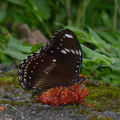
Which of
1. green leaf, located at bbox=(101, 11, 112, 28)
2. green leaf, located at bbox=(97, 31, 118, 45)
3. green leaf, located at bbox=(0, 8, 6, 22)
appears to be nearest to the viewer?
green leaf, located at bbox=(97, 31, 118, 45)

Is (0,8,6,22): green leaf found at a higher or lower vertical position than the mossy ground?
lower

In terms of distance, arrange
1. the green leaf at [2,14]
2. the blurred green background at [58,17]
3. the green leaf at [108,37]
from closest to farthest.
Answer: the blurred green background at [58,17], the green leaf at [108,37], the green leaf at [2,14]

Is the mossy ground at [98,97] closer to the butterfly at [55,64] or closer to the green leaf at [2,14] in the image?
the butterfly at [55,64]

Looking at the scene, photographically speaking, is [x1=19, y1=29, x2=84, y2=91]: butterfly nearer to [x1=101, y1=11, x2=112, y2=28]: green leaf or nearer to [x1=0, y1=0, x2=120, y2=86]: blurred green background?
[x1=0, y1=0, x2=120, y2=86]: blurred green background

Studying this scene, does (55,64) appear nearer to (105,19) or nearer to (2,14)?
(2,14)

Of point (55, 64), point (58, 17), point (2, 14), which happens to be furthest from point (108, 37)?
point (55, 64)

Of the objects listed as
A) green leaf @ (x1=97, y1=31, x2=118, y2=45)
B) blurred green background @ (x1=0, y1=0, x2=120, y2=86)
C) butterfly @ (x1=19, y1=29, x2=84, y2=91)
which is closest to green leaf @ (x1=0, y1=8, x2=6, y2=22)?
blurred green background @ (x1=0, y1=0, x2=120, y2=86)

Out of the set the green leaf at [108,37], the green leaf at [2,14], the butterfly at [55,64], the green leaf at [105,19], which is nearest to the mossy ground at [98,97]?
the butterfly at [55,64]

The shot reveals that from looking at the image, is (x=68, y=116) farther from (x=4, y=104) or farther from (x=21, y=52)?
(x=21, y=52)

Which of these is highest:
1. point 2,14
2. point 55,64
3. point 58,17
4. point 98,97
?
point 55,64
